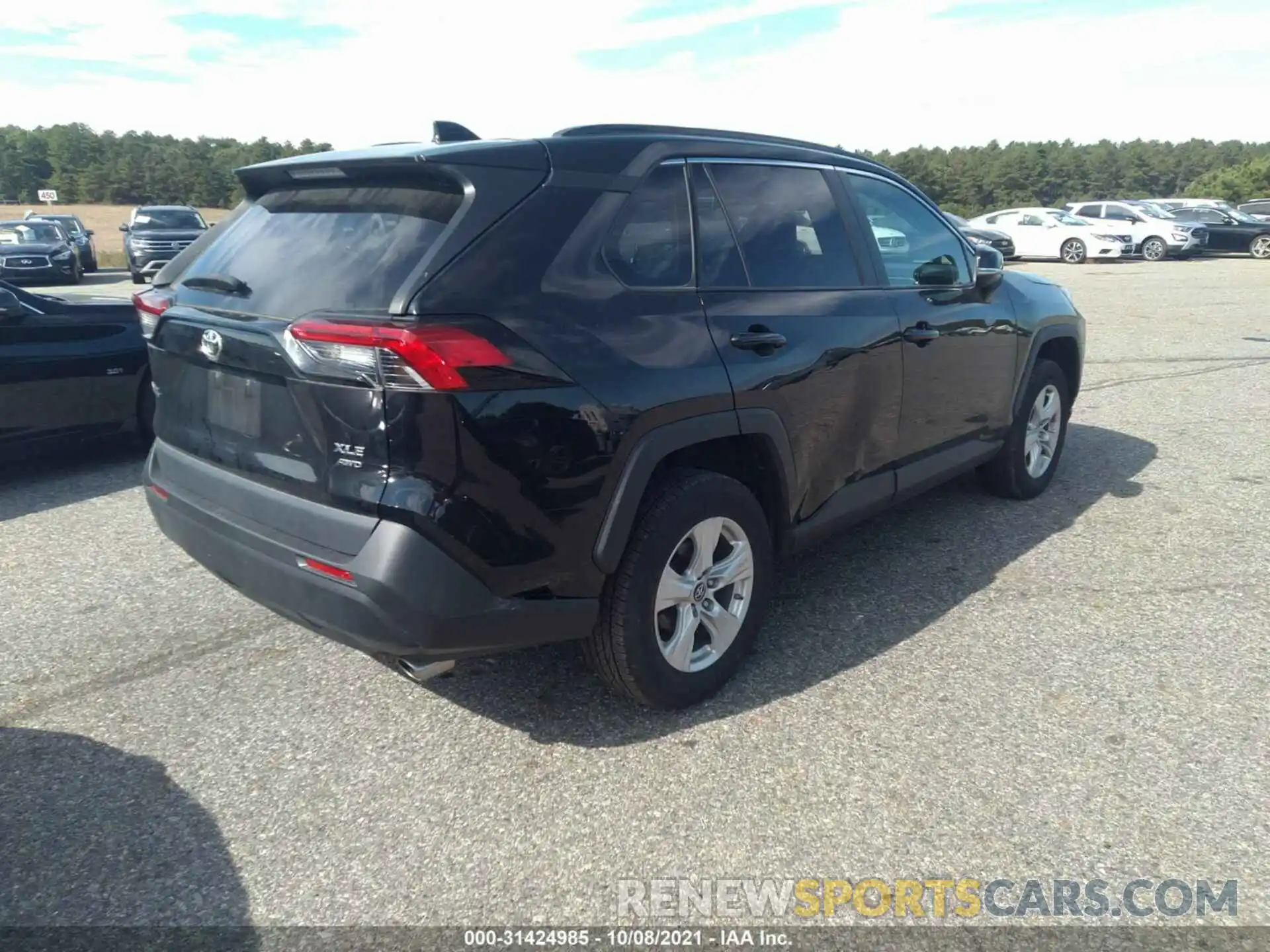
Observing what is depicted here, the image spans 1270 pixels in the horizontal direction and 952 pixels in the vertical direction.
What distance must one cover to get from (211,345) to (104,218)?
5654cm

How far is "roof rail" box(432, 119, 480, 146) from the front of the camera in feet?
9.96

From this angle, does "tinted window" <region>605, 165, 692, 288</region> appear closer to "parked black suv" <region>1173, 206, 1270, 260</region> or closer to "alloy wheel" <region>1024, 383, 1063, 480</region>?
"alloy wheel" <region>1024, 383, 1063, 480</region>

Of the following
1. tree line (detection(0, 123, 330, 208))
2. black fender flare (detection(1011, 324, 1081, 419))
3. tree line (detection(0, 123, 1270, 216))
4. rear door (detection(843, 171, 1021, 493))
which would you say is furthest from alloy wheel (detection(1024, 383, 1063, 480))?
tree line (detection(0, 123, 330, 208))

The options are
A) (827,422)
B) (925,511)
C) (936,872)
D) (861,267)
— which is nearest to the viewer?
(936,872)

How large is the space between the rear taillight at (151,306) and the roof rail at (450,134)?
1.06m

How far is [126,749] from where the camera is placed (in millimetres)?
3068

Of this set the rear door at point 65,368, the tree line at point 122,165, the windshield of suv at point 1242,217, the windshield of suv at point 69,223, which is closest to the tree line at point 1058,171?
the windshield of suv at point 1242,217

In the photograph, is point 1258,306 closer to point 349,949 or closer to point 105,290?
point 349,949

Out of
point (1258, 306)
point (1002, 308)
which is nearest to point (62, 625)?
point (1002, 308)

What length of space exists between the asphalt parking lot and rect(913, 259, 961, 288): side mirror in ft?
4.24

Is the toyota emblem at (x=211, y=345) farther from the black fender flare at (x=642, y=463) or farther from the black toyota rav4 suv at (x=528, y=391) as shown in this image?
the black fender flare at (x=642, y=463)

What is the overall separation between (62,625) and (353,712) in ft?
5.08

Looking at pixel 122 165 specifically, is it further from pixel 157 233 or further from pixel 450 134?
pixel 450 134

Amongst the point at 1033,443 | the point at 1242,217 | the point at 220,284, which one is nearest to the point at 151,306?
the point at 220,284
